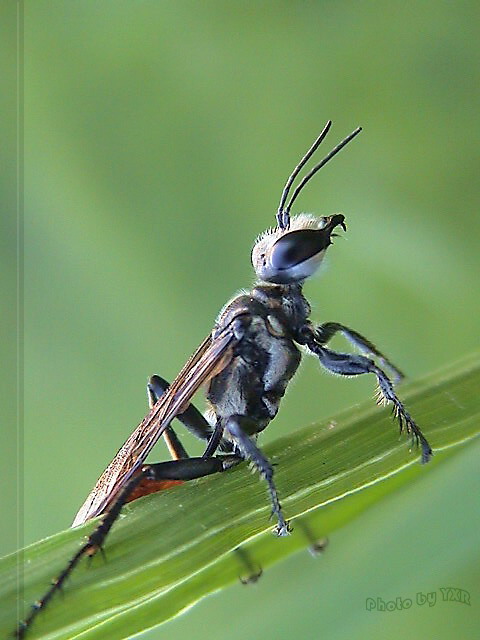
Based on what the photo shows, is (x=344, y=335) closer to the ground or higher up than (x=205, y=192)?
closer to the ground

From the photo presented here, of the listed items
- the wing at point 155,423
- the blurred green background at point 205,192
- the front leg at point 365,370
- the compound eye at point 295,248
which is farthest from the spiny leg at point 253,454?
the blurred green background at point 205,192

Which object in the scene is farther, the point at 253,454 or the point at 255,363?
the point at 255,363

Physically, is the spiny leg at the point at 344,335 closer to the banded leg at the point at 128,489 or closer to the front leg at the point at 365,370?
the front leg at the point at 365,370

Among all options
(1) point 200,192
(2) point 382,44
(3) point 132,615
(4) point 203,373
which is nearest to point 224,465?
(4) point 203,373

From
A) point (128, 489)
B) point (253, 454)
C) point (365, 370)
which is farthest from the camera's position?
point (365, 370)

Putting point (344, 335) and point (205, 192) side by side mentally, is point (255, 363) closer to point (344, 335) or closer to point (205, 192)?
point (344, 335)

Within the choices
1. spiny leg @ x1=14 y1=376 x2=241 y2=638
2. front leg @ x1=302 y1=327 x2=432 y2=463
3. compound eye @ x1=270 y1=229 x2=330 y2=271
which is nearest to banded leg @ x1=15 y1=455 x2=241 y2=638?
spiny leg @ x1=14 y1=376 x2=241 y2=638

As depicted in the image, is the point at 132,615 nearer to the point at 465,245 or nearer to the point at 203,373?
the point at 203,373

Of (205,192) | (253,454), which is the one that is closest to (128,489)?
(253,454)
